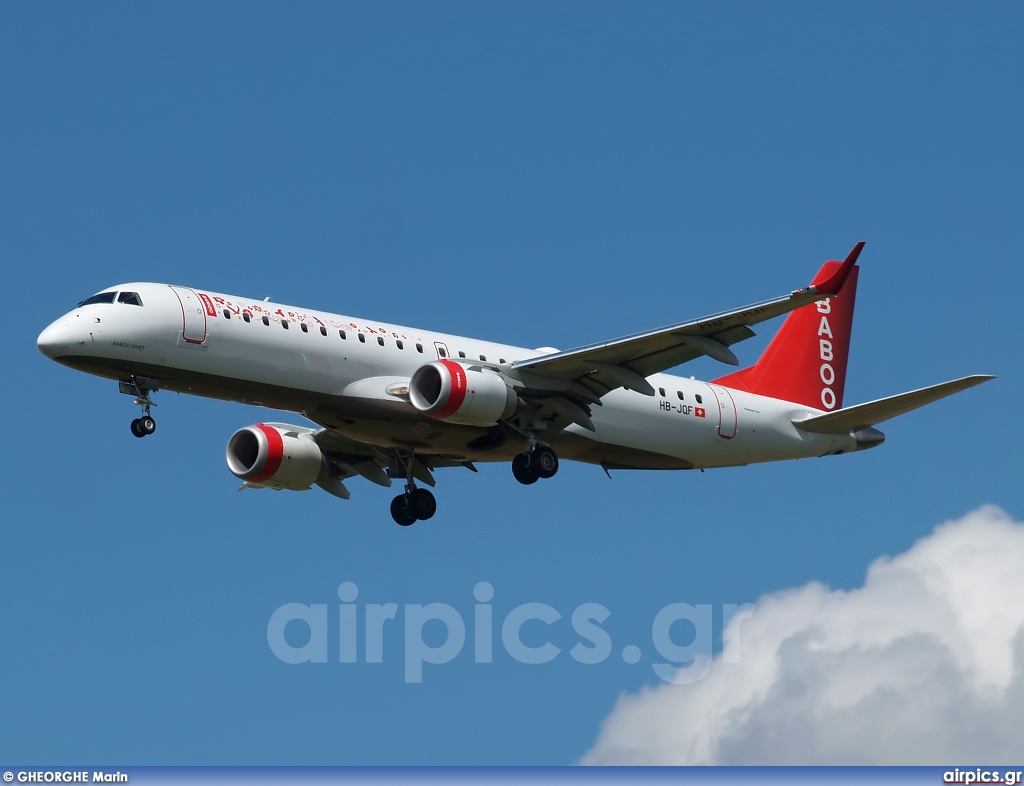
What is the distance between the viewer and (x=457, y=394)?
140ft

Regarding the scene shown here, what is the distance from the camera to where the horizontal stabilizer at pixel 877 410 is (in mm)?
43094

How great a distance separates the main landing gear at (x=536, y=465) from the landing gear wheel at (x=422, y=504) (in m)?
3.82

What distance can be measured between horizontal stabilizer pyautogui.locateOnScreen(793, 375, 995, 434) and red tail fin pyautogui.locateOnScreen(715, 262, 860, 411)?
178cm

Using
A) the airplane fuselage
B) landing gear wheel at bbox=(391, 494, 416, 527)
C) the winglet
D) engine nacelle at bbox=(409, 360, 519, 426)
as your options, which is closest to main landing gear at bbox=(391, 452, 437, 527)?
landing gear wheel at bbox=(391, 494, 416, 527)

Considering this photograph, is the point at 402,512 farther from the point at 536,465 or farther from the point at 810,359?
the point at 810,359

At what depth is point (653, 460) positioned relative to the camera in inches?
1896

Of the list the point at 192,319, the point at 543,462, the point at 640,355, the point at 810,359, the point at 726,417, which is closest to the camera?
the point at 192,319

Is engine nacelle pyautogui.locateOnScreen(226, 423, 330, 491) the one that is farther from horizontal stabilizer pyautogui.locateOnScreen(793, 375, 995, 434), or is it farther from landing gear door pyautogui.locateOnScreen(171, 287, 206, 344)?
horizontal stabilizer pyautogui.locateOnScreen(793, 375, 995, 434)

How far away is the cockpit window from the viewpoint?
1650 inches

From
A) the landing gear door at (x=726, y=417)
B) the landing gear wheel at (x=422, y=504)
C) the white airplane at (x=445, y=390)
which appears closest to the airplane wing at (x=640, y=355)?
the white airplane at (x=445, y=390)

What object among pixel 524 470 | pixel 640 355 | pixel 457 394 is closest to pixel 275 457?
pixel 524 470

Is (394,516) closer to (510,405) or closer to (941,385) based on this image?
(510,405)

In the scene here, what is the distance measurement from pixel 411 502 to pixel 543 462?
490 cm

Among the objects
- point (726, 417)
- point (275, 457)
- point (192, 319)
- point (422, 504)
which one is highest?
point (726, 417)
